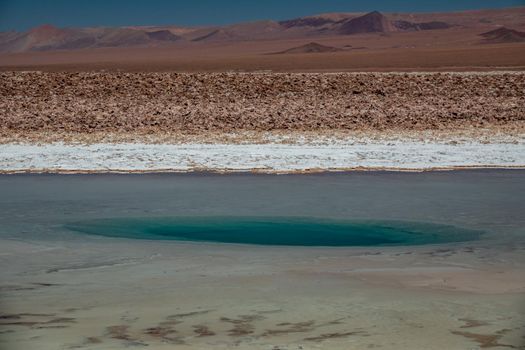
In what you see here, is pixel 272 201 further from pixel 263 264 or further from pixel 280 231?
pixel 263 264

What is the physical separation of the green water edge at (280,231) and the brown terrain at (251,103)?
8.60 metres

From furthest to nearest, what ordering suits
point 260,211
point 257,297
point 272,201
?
point 272,201 → point 260,211 → point 257,297

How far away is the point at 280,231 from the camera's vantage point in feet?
→ 25.1

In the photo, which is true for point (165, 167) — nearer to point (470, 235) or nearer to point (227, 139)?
point (227, 139)

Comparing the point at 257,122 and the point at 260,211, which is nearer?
the point at 260,211

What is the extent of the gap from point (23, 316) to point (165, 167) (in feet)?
23.0

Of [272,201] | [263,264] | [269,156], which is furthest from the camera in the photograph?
[269,156]

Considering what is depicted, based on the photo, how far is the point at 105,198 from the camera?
920cm

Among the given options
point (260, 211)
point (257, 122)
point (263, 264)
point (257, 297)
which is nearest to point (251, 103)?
point (257, 122)

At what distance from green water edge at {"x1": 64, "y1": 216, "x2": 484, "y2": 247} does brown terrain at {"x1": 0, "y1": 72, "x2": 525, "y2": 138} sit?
8.60m

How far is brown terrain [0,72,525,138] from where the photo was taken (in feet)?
56.9

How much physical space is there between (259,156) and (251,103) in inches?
312

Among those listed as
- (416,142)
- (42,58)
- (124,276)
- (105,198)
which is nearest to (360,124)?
(416,142)

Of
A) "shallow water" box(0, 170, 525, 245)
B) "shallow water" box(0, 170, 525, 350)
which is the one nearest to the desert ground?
"shallow water" box(0, 170, 525, 245)
